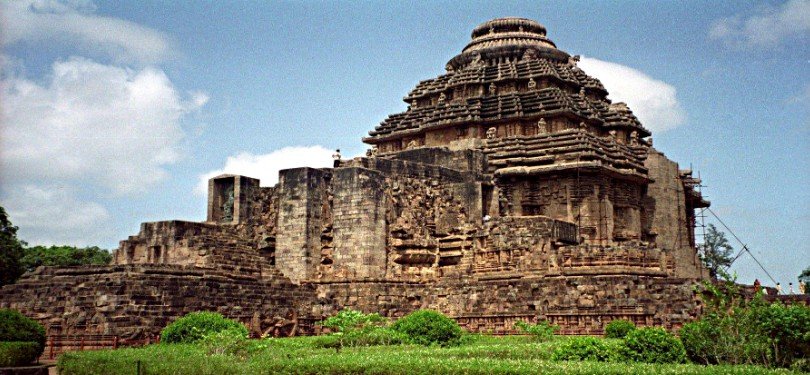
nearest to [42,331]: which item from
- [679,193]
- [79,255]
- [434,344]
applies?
[434,344]

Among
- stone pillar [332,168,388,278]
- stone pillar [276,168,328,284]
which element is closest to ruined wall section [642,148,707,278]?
stone pillar [332,168,388,278]

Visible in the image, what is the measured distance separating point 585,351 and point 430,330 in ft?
18.4

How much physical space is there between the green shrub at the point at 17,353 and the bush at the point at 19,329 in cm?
41

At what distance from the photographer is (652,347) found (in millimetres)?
14797

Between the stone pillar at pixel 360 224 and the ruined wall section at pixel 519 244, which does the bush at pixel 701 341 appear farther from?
the stone pillar at pixel 360 224

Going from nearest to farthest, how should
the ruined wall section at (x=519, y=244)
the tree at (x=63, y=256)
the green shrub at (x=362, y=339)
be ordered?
the green shrub at (x=362, y=339) → the ruined wall section at (x=519, y=244) → the tree at (x=63, y=256)

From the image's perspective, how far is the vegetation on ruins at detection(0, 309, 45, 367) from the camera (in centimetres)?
1634

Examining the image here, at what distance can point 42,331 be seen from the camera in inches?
713

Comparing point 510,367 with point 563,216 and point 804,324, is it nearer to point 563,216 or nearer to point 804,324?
point 804,324

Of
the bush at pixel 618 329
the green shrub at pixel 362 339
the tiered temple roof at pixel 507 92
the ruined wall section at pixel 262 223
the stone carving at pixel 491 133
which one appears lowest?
the green shrub at pixel 362 339

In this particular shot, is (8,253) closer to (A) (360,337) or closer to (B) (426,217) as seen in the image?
(B) (426,217)

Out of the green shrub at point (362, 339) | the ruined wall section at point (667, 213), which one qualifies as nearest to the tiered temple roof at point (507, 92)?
the ruined wall section at point (667, 213)

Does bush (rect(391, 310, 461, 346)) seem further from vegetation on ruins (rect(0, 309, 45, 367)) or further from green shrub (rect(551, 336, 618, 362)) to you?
vegetation on ruins (rect(0, 309, 45, 367))

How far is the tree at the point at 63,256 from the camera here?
1828 inches
